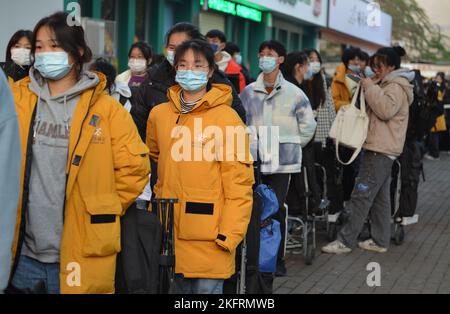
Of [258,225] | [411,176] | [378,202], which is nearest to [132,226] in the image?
[258,225]

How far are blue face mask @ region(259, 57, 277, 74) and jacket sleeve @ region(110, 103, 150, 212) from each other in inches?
147

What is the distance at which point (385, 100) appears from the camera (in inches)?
315

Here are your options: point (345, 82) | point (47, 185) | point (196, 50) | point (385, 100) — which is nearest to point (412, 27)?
point (345, 82)

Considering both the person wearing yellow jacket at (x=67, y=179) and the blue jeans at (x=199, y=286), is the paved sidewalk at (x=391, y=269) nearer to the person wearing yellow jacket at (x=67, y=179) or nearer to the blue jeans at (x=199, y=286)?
the blue jeans at (x=199, y=286)

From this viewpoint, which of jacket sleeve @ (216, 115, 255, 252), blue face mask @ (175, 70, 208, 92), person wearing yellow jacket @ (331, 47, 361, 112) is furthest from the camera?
person wearing yellow jacket @ (331, 47, 361, 112)

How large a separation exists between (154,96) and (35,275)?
1.93 m

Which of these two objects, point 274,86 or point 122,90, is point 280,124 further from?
point 122,90

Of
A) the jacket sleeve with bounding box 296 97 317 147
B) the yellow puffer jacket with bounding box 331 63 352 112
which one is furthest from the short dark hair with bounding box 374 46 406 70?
the yellow puffer jacket with bounding box 331 63 352 112

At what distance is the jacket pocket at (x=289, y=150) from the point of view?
7.35 meters

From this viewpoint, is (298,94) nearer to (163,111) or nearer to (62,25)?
(163,111)

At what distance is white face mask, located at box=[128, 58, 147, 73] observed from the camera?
28.3ft

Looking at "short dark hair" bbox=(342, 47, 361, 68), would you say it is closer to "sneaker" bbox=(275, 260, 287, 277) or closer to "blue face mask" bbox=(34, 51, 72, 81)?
"sneaker" bbox=(275, 260, 287, 277)

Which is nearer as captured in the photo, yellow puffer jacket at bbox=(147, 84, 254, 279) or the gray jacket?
yellow puffer jacket at bbox=(147, 84, 254, 279)
